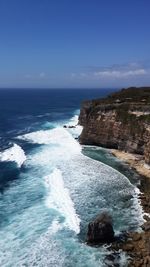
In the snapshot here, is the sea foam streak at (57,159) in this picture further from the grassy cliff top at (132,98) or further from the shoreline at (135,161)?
the grassy cliff top at (132,98)

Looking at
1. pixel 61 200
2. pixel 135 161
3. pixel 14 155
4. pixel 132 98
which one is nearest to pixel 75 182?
pixel 61 200

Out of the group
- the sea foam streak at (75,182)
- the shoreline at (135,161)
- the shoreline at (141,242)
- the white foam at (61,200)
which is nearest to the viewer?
the shoreline at (141,242)

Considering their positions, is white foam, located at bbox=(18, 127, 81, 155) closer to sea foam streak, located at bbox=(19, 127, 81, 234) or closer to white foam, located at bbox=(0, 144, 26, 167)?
sea foam streak, located at bbox=(19, 127, 81, 234)

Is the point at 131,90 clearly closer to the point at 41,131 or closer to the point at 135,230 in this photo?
the point at 41,131

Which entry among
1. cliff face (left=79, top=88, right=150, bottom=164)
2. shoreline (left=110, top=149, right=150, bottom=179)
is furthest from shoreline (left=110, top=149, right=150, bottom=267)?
cliff face (left=79, top=88, right=150, bottom=164)

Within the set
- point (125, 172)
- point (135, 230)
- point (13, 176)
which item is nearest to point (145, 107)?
point (125, 172)

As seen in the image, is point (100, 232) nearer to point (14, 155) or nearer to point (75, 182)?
point (75, 182)

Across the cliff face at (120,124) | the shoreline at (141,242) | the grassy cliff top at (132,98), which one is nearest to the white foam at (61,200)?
the shoreline at (141,242)
